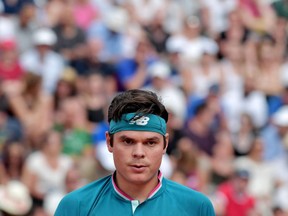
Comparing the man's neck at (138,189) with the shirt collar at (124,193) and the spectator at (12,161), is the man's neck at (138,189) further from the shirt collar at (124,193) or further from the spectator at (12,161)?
the spectator at (12,161)

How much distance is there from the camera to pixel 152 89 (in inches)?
515

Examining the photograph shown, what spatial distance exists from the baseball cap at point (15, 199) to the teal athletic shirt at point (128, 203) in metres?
5.06

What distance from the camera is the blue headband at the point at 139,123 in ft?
14.4

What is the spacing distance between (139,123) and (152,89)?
28.5 feet

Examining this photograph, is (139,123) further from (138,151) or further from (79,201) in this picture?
(79,201)

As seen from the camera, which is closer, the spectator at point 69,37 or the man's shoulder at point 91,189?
the man's shoulder at point 91,189

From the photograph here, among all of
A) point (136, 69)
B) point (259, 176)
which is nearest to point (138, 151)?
point (259, 176)

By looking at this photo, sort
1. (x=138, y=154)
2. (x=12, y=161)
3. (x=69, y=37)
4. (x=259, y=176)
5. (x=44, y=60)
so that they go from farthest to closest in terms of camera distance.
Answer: (x=69, y=37) < (x=44, y=60) < (x=259, y=176) < (x=12, y=161) < (x=138, y=154)

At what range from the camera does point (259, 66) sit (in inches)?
596

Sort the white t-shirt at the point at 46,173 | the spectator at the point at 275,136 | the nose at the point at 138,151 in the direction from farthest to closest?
the spectator at the point at 275,136, the white t-shirt at the point at 46,173, the nose at the point at 138,151

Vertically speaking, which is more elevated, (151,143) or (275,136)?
(275,136)

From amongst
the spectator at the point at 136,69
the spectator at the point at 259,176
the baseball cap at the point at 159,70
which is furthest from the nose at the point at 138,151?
the spectator at the point at 136,69

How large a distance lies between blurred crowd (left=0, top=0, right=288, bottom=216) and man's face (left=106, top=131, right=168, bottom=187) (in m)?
5.28

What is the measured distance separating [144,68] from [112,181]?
9.12m
